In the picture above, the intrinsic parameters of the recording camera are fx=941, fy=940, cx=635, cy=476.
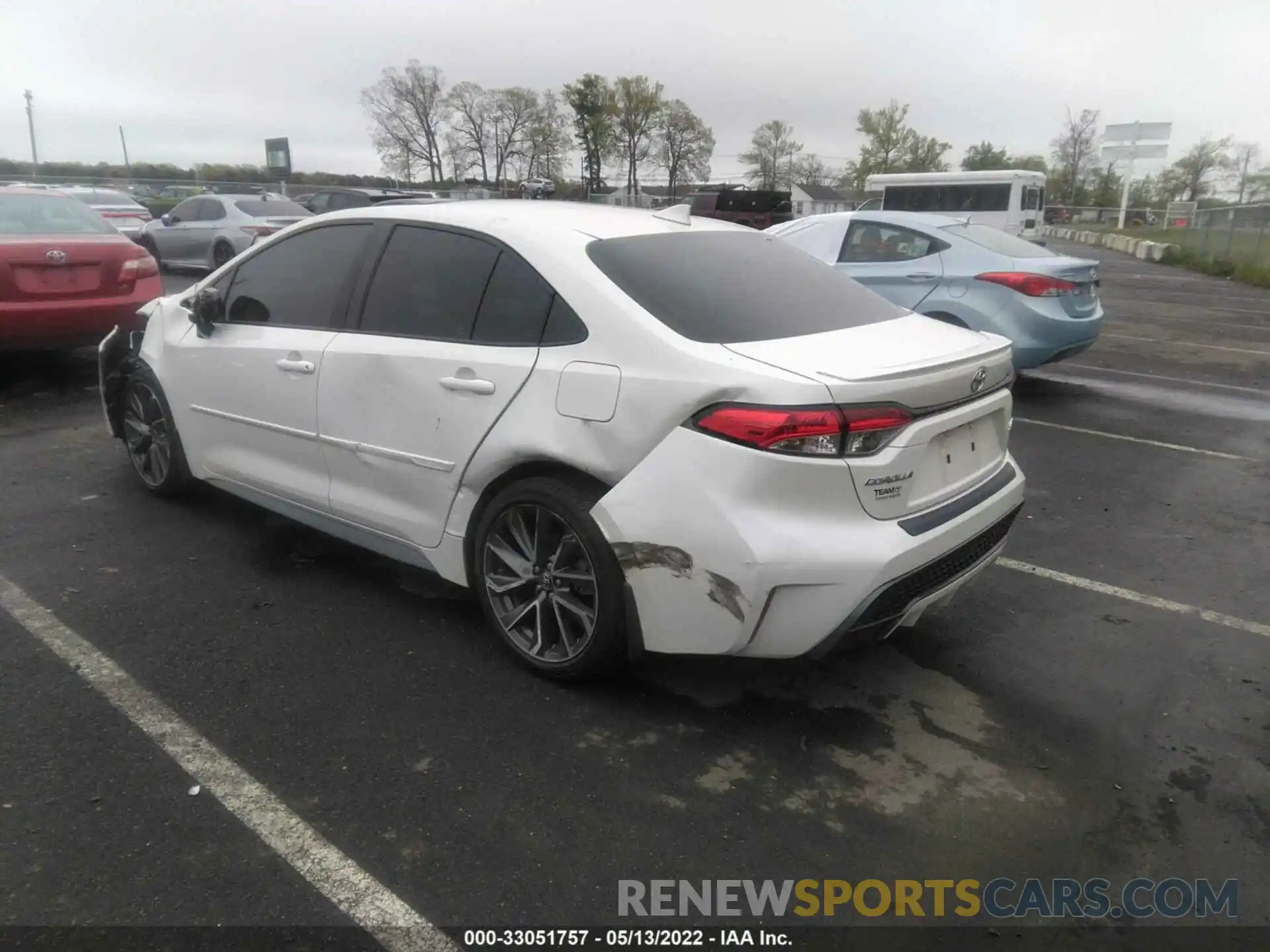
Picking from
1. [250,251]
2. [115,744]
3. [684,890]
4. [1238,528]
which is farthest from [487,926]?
[1238,528]

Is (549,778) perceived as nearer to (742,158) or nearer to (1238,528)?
(1238,528)

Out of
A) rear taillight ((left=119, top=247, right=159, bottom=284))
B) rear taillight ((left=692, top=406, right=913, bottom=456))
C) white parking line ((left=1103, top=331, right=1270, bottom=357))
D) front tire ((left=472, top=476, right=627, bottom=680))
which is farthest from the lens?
Answer: white parking line ((left=1103, top=331, right=1270, bottom=357))

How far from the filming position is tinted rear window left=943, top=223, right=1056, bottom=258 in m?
7.96

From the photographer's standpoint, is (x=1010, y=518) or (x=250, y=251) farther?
(x=250, y=251)

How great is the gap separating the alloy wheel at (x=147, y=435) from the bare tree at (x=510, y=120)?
191 ft

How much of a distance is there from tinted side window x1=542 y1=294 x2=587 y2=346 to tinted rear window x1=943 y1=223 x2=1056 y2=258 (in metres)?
5.75

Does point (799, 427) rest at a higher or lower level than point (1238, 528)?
higher

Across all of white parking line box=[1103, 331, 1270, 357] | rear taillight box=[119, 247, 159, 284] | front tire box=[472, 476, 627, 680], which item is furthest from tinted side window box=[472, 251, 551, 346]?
white parking line box=[1103, 331, 1270, 357]

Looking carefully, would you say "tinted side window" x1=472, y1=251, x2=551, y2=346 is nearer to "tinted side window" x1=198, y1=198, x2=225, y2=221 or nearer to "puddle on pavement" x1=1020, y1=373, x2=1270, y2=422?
"puddle on pavement" x1=1020, y1=373, x2=1270, y2=422

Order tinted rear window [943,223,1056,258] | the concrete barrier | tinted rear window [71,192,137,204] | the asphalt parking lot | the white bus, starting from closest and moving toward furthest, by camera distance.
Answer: the asphalt parking lot → tinted rear window [943,223,1056,258] → tinted rear window [71,192,137,204] → the white bus → the concrete barrier

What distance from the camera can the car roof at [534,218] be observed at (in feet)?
11.6

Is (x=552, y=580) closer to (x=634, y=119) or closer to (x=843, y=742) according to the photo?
(x=843, y=742)

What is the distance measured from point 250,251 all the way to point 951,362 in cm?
327

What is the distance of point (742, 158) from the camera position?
243 ft
